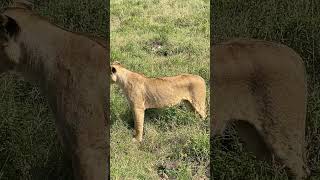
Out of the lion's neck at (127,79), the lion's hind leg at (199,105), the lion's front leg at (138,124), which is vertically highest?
the lion's neck at (127,79)

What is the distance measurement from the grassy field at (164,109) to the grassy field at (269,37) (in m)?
0.16

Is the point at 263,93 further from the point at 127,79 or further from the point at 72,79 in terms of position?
the point at 72,79

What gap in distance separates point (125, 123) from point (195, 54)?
504 mm

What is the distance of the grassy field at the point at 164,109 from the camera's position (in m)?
2.89

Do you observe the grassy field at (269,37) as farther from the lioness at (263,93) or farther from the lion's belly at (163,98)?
the lion's belly at (163,98)

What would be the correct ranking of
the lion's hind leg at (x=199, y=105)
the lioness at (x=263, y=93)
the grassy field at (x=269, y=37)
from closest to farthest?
the lioness at (x=263, y=93)
the lion's hind leg at (x=199, y=105)
the grassy field at (x=269, y=37)

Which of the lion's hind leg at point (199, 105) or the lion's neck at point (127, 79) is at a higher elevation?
the lion's neck at point (127, 79)

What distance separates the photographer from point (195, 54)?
288 centimetres

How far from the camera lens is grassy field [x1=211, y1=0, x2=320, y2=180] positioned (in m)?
3.12

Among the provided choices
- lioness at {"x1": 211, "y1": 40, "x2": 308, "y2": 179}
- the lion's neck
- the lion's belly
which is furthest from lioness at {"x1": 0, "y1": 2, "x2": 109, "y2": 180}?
lioness at {"x1": 211, "y1": 40, "x2": 308, "y2": 179}

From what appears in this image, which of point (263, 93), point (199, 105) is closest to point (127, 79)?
point (199, 105)

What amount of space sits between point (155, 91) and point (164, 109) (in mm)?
137

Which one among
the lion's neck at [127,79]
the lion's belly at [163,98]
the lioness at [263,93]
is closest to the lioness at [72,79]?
the lion's neck at [127,79]

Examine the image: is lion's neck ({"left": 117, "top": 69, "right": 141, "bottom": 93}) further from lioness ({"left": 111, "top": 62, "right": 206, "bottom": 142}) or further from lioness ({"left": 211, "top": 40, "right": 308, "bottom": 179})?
lioness ({"left": 211, "top": 40, "right": 308, "bottom": 179})
